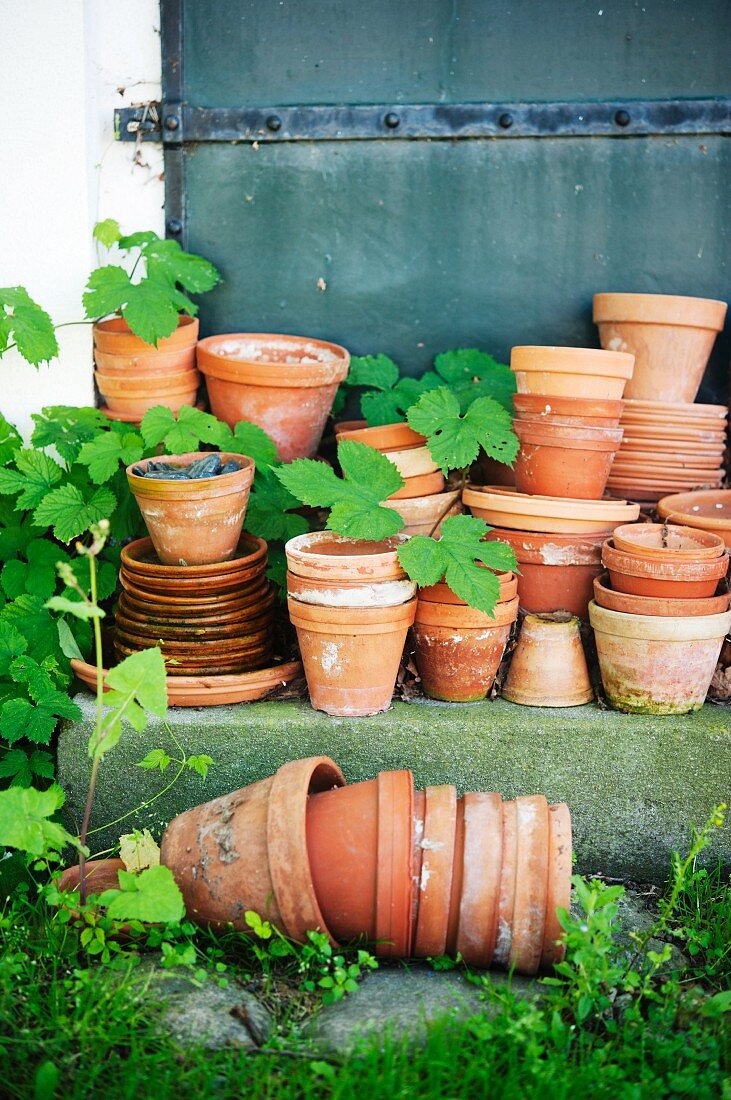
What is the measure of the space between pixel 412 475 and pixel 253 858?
1.38m

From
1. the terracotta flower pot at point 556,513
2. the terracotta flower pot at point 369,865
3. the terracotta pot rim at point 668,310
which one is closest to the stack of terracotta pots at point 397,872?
the terracotta flower pot at point 369,865

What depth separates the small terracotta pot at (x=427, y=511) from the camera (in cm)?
311

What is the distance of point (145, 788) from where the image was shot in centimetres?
283

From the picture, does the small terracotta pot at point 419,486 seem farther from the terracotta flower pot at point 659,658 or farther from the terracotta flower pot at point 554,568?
the terracotta flower pot at point 659,658

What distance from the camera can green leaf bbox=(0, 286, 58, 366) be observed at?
3068 mm

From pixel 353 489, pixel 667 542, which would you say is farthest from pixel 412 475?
pixel 667 542

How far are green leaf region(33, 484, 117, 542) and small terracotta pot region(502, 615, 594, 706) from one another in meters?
1.39

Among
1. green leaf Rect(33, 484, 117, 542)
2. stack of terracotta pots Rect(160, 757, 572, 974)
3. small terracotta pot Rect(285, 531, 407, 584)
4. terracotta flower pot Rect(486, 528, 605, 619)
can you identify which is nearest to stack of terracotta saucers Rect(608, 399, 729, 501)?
terracotta flower pot Rect(486, 528, 605, 619)

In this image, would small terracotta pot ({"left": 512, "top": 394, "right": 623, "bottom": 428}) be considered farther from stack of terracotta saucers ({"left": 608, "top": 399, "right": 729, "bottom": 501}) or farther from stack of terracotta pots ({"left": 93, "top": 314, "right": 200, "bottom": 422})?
stack of terracotta pots ({"left": 93, "top": 314, "right": 200, "bottom": 422})

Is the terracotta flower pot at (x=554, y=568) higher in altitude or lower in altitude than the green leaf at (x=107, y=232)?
lower

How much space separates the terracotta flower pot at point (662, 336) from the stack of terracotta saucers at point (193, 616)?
5.17 ft

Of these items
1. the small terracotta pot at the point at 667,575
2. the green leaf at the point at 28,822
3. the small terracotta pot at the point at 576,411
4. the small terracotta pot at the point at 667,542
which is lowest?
the green leaf at the point at 28,822

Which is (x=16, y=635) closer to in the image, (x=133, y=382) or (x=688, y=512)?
(x=133, y=382)

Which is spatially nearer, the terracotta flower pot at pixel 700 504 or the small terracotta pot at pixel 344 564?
the small terracotta pot at pixel 344 564
